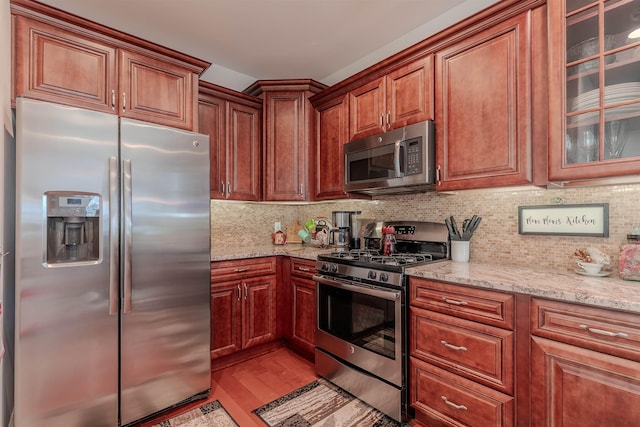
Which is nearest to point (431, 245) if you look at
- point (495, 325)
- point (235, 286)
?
point (495, 325)

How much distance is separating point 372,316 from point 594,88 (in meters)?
1.66

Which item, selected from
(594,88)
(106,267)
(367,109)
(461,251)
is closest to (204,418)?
(106,267)

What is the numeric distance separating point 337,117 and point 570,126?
1.70m

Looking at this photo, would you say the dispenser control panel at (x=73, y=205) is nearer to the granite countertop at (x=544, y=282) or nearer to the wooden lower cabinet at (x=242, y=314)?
the wooden lower cabinet at (x=242, y=314)

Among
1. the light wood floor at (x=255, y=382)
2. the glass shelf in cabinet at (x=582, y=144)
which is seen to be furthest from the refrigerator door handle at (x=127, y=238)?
the glass shelf in cabinet at (x=582, y=144)

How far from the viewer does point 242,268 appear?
2502mm

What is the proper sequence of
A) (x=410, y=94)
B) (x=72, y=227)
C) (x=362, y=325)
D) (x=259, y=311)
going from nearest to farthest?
(x=72, y=227) < (x=362, y=325) < (x=410, y=94) < (x=259, y=311)

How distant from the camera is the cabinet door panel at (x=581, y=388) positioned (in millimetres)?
1137

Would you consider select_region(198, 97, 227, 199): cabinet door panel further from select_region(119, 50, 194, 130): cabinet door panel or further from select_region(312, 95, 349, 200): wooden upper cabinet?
select_region(312, 95, 349, 200): wooden upper cabinet

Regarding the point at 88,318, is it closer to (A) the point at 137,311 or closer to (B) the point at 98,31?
(A) the point at 137,311

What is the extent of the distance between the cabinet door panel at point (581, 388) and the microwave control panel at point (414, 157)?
116cm

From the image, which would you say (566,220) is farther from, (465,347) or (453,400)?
(453,400)

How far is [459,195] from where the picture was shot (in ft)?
7.25

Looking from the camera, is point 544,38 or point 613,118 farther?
point 544,38
